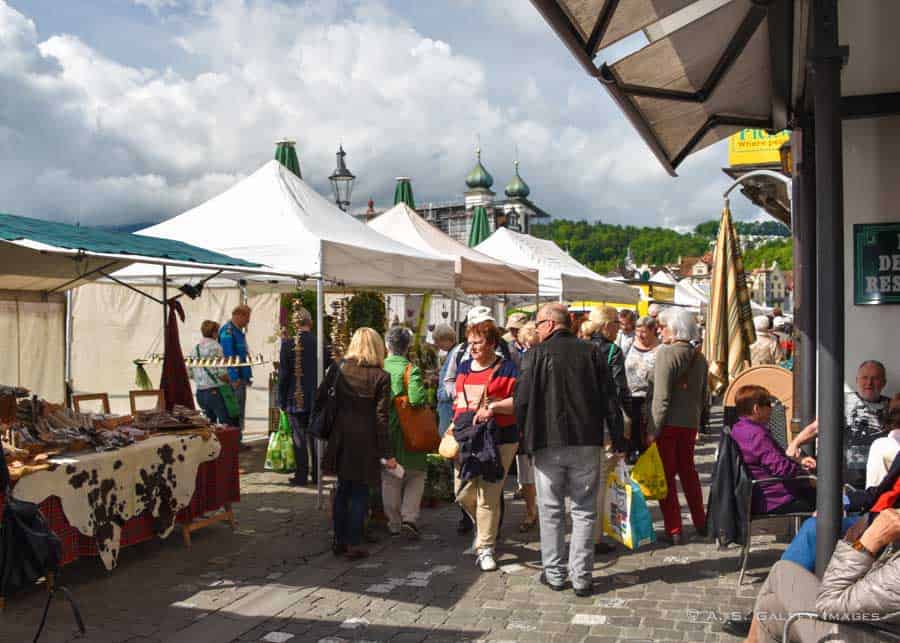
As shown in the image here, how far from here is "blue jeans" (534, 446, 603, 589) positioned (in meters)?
5.32

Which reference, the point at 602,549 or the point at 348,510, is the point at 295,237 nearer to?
the point at 348,510

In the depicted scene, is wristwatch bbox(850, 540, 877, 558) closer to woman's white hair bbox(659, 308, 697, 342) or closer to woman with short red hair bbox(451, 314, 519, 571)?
woman with short red hair bbox(451, 314, 519, 571)

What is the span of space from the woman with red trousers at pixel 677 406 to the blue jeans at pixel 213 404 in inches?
218

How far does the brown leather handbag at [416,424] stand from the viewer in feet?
23.0

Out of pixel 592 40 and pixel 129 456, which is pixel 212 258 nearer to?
pixel 129 456

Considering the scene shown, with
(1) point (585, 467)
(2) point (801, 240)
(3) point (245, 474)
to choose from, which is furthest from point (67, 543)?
(2) point (801, 240)

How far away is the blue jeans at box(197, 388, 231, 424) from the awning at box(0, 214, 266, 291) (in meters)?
2.01

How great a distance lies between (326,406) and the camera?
20.6ft

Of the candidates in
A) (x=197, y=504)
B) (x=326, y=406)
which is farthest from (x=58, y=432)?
(x=326, y=406)

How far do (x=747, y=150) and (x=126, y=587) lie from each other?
14.1m

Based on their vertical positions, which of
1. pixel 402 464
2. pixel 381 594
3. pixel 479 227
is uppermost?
pixel 479 227

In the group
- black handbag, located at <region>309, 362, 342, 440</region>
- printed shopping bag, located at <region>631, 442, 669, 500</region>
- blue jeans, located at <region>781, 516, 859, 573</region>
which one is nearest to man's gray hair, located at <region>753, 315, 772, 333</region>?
printed shopping bag, located at <region>631, 442, 669, 500</region>

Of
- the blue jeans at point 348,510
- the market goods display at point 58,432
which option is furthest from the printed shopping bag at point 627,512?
the market goods display at point 58,432

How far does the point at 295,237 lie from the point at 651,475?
4255 mm
